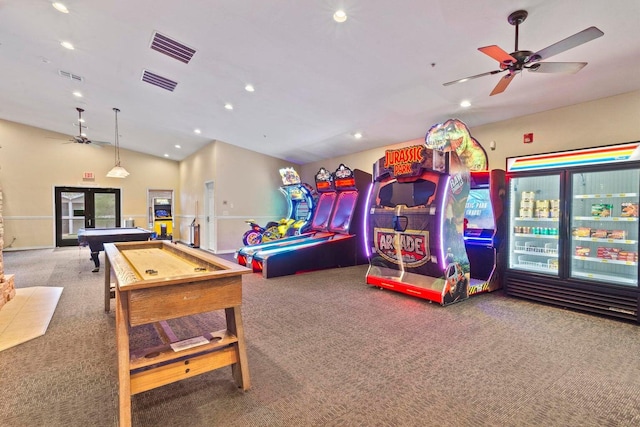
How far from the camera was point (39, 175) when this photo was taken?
895 centimetres

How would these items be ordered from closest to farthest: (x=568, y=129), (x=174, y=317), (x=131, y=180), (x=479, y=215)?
(x=174, y=317), (x=568, y=129), (x=479, y=215), (x=131, y=180)

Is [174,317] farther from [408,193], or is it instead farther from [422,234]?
[408,193]

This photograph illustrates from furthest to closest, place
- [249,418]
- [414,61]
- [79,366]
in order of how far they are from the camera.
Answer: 1. [414,61]
2. [79,366]
3. [249,418]

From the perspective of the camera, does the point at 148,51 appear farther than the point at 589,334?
Yes

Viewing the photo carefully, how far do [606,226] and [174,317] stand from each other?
4.83 m

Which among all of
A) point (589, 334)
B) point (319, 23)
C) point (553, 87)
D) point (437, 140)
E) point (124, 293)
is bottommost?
point (589, 334)

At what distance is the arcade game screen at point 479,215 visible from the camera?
180 inches

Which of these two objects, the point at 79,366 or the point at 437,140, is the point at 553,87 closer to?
the point at 437,140

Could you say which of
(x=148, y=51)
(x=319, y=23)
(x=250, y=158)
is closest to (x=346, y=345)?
(x=319, y=23)

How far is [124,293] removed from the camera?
1735mm

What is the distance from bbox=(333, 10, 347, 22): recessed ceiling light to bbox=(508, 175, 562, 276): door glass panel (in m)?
2.97

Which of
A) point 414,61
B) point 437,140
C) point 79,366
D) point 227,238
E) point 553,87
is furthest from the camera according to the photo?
point 227,238

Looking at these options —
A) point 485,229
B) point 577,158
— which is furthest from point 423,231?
point 577,158

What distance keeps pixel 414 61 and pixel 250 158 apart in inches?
239
